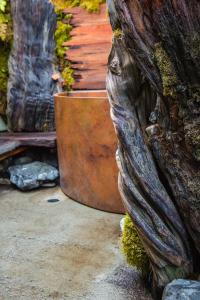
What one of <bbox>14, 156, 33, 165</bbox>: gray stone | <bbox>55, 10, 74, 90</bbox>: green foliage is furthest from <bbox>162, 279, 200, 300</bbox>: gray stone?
<bbox>55, 10, 74, 90</bbox>: green foliage

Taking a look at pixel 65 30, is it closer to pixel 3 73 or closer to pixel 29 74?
pixel 29 74

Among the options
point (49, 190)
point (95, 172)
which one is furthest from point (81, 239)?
point (49, 190)

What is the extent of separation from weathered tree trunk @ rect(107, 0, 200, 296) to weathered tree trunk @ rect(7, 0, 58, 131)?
320 cm

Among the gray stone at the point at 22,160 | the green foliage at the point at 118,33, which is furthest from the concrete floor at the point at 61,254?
the green foliage at the point at 118,33

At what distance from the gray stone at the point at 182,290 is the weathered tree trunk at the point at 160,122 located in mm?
116

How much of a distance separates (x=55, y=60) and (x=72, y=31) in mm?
651

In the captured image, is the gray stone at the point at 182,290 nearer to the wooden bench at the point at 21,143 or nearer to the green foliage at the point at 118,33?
the green foliage at the point at 118,33

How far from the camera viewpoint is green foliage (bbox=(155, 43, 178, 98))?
5.82 feet

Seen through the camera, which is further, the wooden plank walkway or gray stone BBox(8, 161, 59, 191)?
the wooden plank walkway

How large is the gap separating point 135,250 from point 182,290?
505 millimetres

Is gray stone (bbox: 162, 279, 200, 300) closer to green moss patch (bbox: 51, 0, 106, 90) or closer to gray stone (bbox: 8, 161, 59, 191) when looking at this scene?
gray stone (bbox: 8, 161, 59, 191)

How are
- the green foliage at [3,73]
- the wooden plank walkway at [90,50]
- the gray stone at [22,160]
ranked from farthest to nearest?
the wooden plank walkway at [90,50]
the green foliage at [3,73]
the gray stone at [22,160]

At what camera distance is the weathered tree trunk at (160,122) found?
1744 mm

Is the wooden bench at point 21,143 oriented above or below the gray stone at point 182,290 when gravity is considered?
below
